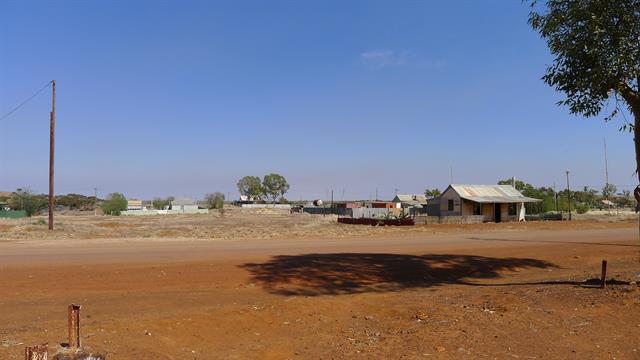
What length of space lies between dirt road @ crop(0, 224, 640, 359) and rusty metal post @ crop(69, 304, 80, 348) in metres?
0.68

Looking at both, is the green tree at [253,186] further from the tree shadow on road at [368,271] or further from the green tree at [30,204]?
the tree shadow on road at [368,271]

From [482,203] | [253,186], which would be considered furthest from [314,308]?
[253,186]

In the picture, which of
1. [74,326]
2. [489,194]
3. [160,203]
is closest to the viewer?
[74,326]

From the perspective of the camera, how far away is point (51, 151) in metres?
35.4

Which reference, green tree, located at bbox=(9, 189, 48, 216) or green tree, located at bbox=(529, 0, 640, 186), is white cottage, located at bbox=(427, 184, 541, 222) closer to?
green tree, located at bbox=(529, 0, 640, 186)

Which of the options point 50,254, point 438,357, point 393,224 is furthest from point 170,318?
point 393,224

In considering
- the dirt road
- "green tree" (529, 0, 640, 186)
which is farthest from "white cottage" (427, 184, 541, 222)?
"green tree" (529, 0, 640, 186)

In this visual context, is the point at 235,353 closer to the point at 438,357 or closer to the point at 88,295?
the point at 438,357

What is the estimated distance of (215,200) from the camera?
130375 mm

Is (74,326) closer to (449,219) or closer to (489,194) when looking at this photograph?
(449,219)

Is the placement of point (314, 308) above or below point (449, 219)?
below

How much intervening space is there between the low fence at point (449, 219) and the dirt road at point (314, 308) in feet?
88.8

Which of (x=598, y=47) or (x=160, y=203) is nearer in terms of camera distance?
(x=598, y=47)

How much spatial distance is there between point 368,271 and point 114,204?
301ft
